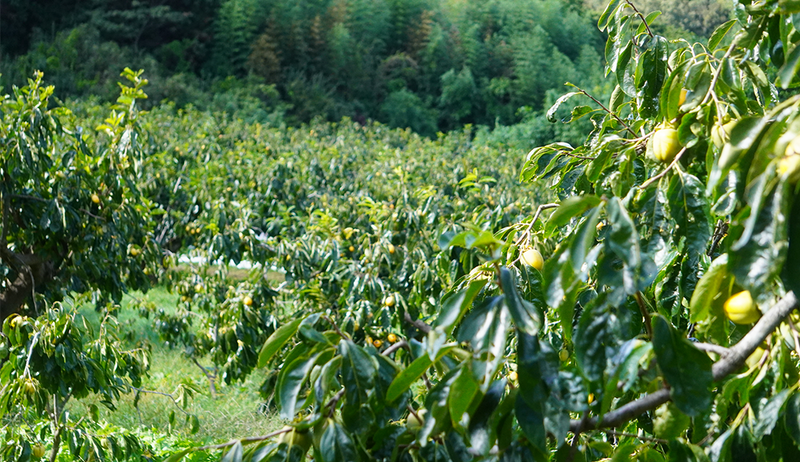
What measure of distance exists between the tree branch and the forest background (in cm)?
1049

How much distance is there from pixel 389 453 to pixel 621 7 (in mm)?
898

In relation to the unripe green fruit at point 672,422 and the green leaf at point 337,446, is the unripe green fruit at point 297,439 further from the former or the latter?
the unripe green fruit at point 672,422

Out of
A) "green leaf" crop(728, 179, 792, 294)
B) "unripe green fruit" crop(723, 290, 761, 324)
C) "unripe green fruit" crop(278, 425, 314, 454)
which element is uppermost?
"green leaf" crop(728, 179, 792, 294)

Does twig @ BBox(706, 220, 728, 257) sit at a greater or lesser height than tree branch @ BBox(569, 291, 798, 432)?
lesser

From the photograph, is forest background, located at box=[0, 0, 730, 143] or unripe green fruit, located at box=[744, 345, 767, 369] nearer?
unripe green fruit, located at box=[744, 345, 767, 369]

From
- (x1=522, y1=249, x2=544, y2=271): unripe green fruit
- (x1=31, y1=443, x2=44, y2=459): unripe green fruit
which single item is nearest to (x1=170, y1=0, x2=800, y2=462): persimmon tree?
(x1=522, y1=249, x2=544, y2=271): unripe green fruit

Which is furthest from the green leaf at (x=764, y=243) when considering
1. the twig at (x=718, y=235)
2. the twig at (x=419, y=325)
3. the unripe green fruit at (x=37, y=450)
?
the unripe green fruit at (x=37, y=450)

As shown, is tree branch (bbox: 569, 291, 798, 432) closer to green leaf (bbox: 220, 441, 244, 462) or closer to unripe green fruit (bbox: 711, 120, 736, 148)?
unripe green fruit (bbox: 711, 120, 736, 148)

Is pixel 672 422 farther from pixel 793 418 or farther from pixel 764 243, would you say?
pixel 764 243

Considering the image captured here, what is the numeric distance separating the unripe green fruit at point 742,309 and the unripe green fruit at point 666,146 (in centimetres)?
27

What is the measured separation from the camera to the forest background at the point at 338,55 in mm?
11859

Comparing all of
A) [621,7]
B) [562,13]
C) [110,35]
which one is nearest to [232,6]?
[110,35]

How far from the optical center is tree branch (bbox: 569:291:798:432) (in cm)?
59

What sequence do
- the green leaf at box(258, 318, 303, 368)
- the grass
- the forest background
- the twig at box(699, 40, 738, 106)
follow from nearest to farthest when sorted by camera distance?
the green leaf at box(258, 318, 303, 368) → the twig at box(699, 40, 738, 106) → the grass → the forest background
